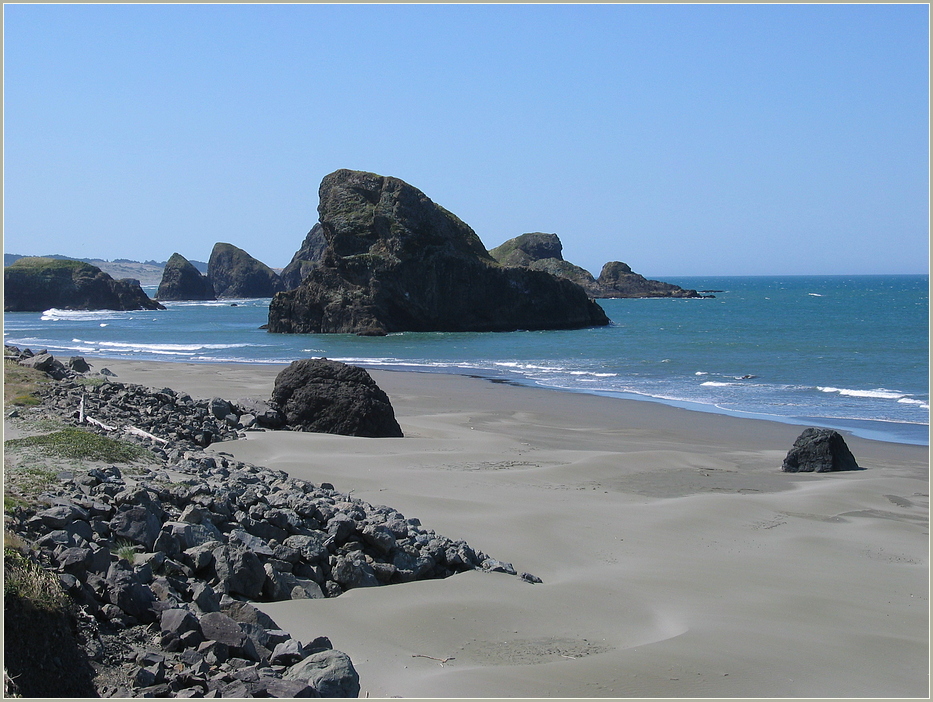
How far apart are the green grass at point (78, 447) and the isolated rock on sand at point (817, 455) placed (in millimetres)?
10317

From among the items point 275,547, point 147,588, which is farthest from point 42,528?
point 275,547

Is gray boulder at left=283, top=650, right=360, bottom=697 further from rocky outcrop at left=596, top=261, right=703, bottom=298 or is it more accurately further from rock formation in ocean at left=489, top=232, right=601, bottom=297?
rocky outcrop at left=596, top=261, right=703, bottom=298

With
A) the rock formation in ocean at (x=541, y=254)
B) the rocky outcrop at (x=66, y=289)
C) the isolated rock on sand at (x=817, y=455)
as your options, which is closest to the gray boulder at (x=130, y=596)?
the isolated rock on sand at (x=817, y=455)

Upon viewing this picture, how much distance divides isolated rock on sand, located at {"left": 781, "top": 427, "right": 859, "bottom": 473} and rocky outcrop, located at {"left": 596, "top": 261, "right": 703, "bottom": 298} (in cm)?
12713

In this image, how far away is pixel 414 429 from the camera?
54.3ft

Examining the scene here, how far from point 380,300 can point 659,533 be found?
5850 centimetres

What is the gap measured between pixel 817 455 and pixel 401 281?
55.4 meters

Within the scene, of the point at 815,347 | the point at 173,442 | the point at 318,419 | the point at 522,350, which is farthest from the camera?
the point at 522,350

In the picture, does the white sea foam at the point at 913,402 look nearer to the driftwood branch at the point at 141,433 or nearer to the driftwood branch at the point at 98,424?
the driftwood branch at the point at 141,433

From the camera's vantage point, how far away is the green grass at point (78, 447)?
7586 mm

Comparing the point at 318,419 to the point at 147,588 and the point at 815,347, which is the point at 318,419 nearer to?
the point at 147,588

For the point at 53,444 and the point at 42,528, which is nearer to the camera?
the point at 42,528

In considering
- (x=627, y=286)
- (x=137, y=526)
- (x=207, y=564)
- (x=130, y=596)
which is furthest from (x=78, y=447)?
(x=627, y=286)

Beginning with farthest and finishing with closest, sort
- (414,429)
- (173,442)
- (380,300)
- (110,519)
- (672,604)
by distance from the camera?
(380,300), (414,429), (173,442), (672,604), (110,519)
